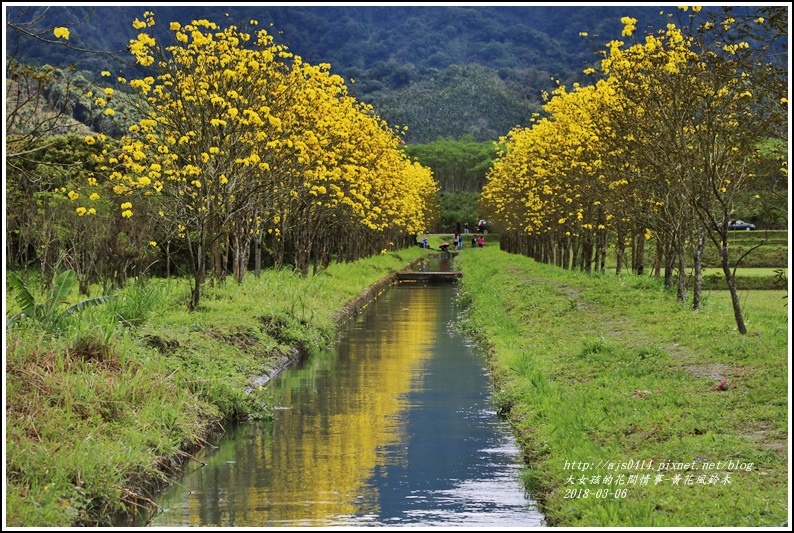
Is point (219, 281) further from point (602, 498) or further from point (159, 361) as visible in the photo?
point (602, 498)

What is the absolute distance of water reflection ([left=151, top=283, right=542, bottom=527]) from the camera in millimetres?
12516

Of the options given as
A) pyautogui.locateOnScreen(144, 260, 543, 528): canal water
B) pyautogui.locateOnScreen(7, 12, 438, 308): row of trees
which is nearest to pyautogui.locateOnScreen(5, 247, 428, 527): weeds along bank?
pyautogui.locateOnScreen(144, 260, 543, 528): canal water

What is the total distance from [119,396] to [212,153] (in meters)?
11.1

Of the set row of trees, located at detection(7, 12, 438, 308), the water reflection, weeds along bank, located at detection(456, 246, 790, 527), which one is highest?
row of trees, located at detection(7, 12, 438, 308)

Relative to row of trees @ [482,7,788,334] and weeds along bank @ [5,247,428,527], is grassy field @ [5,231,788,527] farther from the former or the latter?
row of trees @ [482,7,788,334]

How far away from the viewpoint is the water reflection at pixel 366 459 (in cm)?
1252

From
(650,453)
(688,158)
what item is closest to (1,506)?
(650,453)

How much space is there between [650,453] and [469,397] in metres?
7.90

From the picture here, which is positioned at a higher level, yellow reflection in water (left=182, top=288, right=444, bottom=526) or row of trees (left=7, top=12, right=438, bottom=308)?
row of trees (left=7, top=12, right=438, bottom=308)

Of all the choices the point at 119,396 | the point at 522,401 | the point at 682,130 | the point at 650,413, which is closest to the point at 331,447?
the point at 119,396

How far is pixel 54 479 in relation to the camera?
→ 11.3 metres

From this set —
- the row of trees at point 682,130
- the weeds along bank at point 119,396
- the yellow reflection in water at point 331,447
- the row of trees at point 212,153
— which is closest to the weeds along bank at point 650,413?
the yellow reflection in water at point 331,447

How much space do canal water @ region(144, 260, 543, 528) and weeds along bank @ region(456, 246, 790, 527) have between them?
570 mm

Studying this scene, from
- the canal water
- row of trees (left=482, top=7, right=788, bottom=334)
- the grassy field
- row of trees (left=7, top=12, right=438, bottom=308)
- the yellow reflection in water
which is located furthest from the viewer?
row of trees (left=7, top=12, right=438, bottom=308)
